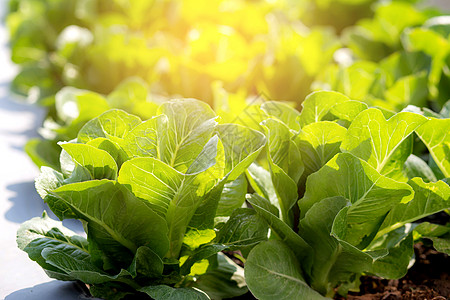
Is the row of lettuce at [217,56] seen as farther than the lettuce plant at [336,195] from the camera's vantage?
Yes

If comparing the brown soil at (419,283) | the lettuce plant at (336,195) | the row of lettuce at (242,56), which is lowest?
the brown soil at (419,283)

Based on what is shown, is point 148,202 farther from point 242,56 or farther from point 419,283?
point 242,56

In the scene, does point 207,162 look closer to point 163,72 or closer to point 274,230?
point 274,230

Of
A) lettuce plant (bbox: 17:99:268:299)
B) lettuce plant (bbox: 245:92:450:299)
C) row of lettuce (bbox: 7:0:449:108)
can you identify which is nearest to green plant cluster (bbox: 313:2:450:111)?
row of lettuce (bbox: 7:0:449:108)

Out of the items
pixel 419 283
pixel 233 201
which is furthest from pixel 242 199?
pixel 419 283

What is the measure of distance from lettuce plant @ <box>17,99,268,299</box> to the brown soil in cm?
29

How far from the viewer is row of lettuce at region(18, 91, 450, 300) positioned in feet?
2.58

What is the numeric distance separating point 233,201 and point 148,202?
16cm

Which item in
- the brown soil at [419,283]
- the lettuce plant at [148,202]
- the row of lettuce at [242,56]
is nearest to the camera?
the lettuce plant at [148,202]

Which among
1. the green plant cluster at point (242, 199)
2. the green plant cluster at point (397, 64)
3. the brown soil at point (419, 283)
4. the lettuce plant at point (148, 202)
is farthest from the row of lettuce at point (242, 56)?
the lettuce plant at point (148, 202)

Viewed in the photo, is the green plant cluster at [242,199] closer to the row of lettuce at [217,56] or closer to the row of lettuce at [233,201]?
the row of lettuce at [233,201]

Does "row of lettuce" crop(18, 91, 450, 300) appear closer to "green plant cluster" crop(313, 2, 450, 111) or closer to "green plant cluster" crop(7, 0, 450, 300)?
"green plant cluster" crop(7, 0, 450, 300)

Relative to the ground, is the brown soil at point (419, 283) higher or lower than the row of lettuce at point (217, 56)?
lower

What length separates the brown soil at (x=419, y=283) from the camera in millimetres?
979
